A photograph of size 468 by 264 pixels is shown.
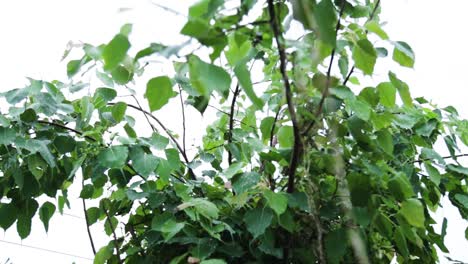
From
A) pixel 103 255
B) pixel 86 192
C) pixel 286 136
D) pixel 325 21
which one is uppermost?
pixel 325 21

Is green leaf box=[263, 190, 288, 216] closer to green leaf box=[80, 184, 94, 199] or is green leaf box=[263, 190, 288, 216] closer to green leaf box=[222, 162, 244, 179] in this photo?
green leaf box=[222, 162, 244, 179]

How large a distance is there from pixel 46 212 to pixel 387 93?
25.7 inches

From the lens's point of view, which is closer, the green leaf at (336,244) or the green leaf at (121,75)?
the green leaf at (121,75)

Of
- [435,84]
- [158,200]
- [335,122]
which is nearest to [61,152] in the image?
[158,200]

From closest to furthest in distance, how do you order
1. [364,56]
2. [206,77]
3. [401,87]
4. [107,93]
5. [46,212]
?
1. [206,77]
2. [364,56]
3. [401,87]
4. [107,93]
5. [46,212]

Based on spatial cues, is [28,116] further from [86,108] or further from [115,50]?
[115,50]

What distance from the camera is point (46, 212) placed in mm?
1050

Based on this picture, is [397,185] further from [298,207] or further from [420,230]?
[420,230]

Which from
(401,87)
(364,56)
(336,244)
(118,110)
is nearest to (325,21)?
(364,56)

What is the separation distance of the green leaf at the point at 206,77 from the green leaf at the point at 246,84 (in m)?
0.02

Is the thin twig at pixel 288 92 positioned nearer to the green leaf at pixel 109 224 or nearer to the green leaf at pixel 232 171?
the green leaf at pixel 232 171

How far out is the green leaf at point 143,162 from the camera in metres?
Answer: 0.85

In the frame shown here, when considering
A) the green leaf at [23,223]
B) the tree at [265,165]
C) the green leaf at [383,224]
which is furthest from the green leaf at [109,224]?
the green leaf at [383,224]

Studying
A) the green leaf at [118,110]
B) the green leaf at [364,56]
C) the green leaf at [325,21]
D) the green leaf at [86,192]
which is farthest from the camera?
the green leaf at [86,192]
